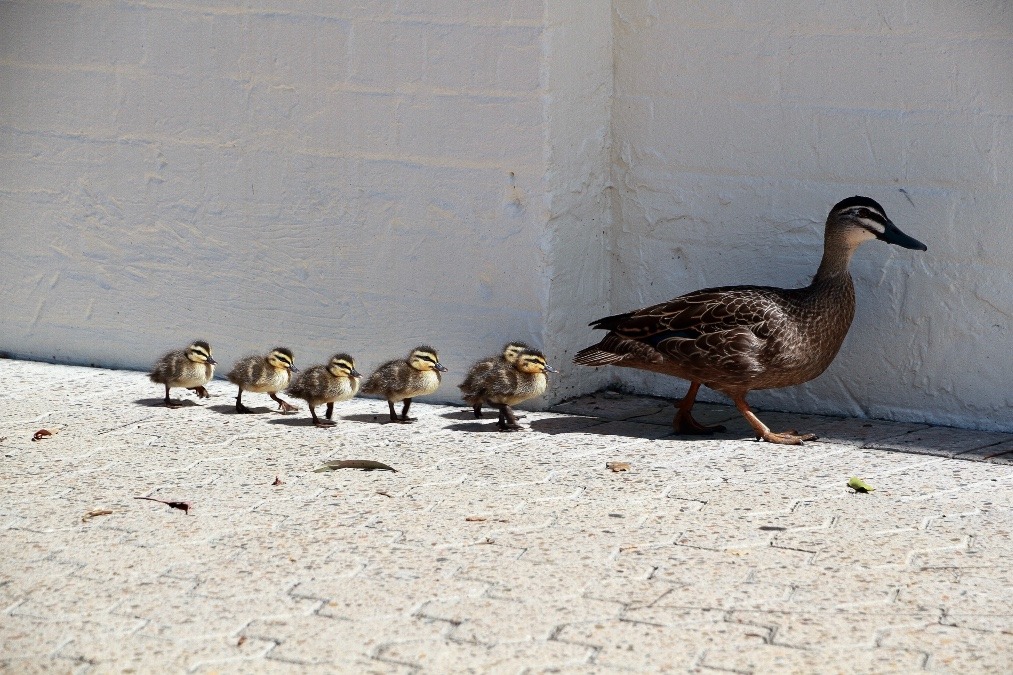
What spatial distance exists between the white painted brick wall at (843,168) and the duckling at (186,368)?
2.43 meters

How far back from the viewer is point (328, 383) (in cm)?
763

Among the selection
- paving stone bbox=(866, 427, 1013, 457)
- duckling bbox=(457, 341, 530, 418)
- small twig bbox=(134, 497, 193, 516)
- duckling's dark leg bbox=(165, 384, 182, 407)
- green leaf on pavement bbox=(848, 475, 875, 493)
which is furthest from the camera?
duckling's dark leg bbox=(165, 384, 182, 407)

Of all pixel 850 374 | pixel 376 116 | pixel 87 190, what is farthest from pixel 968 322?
pixel 87 190

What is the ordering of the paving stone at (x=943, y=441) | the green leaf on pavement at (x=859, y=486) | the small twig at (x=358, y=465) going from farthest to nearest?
the paving stone at (x=943, y=441) → the small twig at (x=358, y=465) → the green leaf on pavement at (x=859, y=486)

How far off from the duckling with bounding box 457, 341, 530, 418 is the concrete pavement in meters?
0.18

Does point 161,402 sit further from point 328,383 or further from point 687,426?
point 687,426

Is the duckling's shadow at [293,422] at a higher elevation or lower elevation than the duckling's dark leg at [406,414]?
lower

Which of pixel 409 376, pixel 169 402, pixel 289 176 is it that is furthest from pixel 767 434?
pixel 169 402

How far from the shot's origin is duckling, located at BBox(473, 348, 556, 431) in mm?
7535

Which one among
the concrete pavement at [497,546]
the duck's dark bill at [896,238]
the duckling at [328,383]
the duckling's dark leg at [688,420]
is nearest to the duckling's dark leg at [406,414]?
the concrete pavement at [497,546]

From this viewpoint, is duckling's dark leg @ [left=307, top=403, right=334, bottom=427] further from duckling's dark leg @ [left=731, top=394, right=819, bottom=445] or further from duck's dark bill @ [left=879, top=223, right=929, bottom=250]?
duck's dark bill @ [left=879, top=223, right=929, bottom=250]

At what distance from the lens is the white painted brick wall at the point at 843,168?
24.1 feet

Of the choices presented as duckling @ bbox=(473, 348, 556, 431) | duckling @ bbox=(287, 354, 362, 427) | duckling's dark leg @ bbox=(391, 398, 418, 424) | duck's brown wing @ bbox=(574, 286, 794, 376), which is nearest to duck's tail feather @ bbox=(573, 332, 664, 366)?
duck's brown wing @ bbox=(574, 286, 794, 376)

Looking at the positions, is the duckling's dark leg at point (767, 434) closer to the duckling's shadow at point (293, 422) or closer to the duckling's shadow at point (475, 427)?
the duckling's shadow at point (475, 427)
